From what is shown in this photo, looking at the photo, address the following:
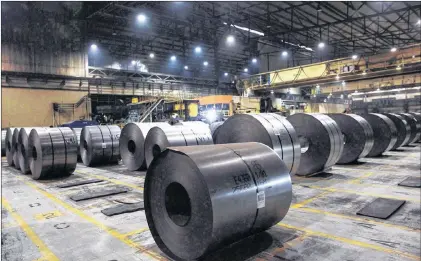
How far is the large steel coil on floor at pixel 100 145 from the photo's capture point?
9941mm

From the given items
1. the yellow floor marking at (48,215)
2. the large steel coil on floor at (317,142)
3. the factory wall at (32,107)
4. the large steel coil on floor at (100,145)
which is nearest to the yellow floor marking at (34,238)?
the yellow floor marking at (48,215)

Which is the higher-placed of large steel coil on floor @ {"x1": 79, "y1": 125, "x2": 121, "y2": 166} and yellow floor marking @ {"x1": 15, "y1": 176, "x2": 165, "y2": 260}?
large steel coil on floor @ {"x1": 79, "y1": 125, "x2": 121, "y2": 166}

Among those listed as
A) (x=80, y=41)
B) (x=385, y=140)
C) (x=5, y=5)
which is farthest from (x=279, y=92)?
(x=5, y=5)

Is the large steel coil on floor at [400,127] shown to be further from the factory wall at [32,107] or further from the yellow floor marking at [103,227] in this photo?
the factory wall at [32,107]

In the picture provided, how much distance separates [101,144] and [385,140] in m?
9.82

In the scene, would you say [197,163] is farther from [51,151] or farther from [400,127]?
[400,127]

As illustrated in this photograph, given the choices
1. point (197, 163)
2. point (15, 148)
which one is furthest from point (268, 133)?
point (15, 148)

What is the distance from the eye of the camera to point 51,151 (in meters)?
7.70

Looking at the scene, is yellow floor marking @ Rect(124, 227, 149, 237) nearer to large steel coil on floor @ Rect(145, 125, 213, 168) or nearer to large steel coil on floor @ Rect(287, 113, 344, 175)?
large steel coil on floor @ Rect(145, 125, 213, 168)

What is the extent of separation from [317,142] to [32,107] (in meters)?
20.0

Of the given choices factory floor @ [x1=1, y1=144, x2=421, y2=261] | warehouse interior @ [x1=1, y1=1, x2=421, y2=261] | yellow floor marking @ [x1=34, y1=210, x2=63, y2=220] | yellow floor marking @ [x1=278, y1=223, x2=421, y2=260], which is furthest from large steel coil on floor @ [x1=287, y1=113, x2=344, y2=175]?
yellow floor marking @ [x1=34, y1=210, x2=63, y2=220]

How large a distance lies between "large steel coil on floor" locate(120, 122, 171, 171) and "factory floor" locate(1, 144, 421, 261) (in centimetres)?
207

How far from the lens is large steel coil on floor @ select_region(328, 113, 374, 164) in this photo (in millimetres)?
8578

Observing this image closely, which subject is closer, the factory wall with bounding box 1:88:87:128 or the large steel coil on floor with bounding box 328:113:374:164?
the large steel coil on floor with bounding box 328:113:374:164
